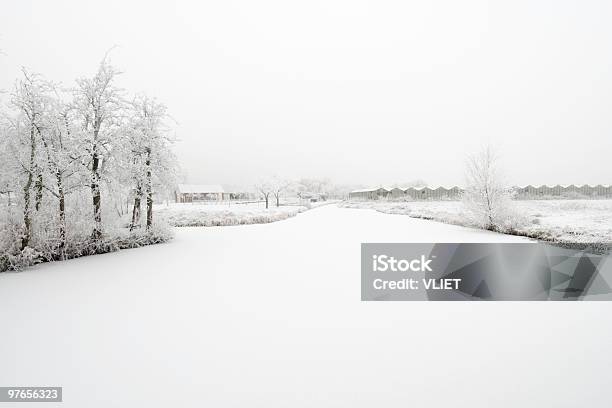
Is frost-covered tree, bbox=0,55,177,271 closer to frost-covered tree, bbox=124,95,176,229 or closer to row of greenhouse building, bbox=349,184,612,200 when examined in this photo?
frost-covered tree, bbox=124,95,176,229

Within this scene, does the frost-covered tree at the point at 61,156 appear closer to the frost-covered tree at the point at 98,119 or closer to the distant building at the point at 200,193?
the frost-covered tree at the point at 98,119

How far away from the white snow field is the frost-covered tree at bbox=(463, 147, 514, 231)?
12.6 metres

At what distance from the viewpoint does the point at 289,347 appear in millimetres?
3740

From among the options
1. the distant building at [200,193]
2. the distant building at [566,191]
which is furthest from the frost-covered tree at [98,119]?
the distant building at [566,191]

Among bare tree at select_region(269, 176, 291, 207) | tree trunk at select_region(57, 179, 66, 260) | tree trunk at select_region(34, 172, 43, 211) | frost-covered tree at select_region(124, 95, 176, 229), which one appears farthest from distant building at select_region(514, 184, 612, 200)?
tree trunk at select_region(34, 172, 43, 211)

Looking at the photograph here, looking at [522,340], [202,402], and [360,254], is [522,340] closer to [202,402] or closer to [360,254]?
[202,402]

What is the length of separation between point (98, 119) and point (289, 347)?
452 inches

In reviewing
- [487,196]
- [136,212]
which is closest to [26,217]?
[136,212]

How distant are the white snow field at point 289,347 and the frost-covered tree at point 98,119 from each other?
4474mm

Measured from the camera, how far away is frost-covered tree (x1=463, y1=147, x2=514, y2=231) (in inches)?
648

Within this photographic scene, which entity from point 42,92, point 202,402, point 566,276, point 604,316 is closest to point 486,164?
point 566,276

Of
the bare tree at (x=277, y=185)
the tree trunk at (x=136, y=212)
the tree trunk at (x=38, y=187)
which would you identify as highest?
the bare tree at (x=277, y=185)

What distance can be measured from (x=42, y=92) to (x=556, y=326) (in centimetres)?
1401

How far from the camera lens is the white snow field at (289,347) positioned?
282cm
